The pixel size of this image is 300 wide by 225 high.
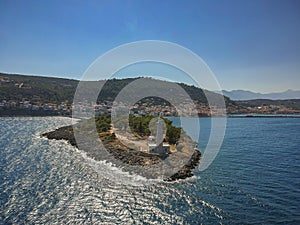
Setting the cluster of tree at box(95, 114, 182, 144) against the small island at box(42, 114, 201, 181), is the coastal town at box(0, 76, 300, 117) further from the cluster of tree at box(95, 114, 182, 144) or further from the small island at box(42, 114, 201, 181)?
the small island at box(42, 114, 201, 181)

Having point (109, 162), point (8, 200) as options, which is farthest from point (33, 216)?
point (109, 162)

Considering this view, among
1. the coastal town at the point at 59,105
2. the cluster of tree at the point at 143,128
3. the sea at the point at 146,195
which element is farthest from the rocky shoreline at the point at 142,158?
the coastal town at the point at 59,105

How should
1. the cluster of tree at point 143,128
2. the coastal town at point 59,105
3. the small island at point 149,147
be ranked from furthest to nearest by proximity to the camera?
the coastal town at point 59,105, the cluster of tree at point 143,128, the small island at point 149,147

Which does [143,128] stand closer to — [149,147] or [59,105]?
[149,147]

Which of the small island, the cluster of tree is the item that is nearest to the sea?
the small island

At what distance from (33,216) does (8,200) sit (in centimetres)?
329

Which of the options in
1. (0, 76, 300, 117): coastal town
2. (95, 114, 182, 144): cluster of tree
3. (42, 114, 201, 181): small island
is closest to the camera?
(42, 114, 201, 181): small island

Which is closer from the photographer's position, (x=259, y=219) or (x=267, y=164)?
(x=259, y=219)

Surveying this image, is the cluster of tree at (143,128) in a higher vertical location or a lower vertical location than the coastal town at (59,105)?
lower

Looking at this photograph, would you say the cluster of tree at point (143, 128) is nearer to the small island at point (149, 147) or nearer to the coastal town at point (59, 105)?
the small island at point (149, 147)

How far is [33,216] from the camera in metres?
14.6

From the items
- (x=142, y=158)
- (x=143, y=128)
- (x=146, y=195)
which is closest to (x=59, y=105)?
(x=143, y=128)

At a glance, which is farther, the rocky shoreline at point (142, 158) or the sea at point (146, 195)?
the rocky shoreline at point (142, 158)

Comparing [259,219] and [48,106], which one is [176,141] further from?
[48,106]
